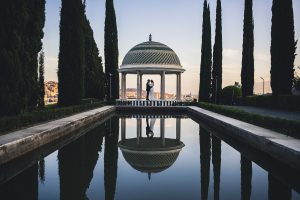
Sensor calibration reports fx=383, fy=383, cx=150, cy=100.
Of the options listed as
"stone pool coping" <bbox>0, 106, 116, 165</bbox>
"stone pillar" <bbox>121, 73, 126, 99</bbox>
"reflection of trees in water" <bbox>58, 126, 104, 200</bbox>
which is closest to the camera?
"reflection of trees in water" <bbox>58, 126, 104, 200</bbox>

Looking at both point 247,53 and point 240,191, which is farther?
point 247,53

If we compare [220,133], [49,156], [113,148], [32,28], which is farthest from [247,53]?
[49,156]

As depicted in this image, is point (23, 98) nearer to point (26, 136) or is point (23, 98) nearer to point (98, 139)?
point (98, 139)

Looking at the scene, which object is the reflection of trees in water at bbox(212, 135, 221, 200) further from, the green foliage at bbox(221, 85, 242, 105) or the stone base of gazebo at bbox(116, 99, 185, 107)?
the green foliage at bbox(221, 85, 242, 105)

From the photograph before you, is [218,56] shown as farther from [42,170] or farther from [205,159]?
[42,170]

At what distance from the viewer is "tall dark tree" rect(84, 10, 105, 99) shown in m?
34.8

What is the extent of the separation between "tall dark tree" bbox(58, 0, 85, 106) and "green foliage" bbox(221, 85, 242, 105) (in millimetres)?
18921

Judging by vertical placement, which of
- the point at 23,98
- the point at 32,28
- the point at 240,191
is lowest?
the point at 240,191

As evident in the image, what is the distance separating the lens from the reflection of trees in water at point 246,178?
648 cm

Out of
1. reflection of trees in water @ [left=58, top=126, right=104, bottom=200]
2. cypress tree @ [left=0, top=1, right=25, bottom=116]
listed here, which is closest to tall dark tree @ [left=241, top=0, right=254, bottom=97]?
reflection of trees in water @ [left=58, top=126, right=104, bottom=200]

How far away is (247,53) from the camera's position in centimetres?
3284

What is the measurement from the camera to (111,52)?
131 feet

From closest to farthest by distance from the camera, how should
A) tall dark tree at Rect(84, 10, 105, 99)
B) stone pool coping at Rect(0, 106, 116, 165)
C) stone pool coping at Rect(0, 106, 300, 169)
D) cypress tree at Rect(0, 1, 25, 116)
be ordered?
1. stone pool coping at Rect(0, 106, 300, 169)
2. stone pool coping at Rect(0, 106, 116, 165)
3. cypress tree at Rect(0, 1, 25, 116)
4. tall dark tree at Rect(84, 10, 105, 99)

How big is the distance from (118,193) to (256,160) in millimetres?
4526
